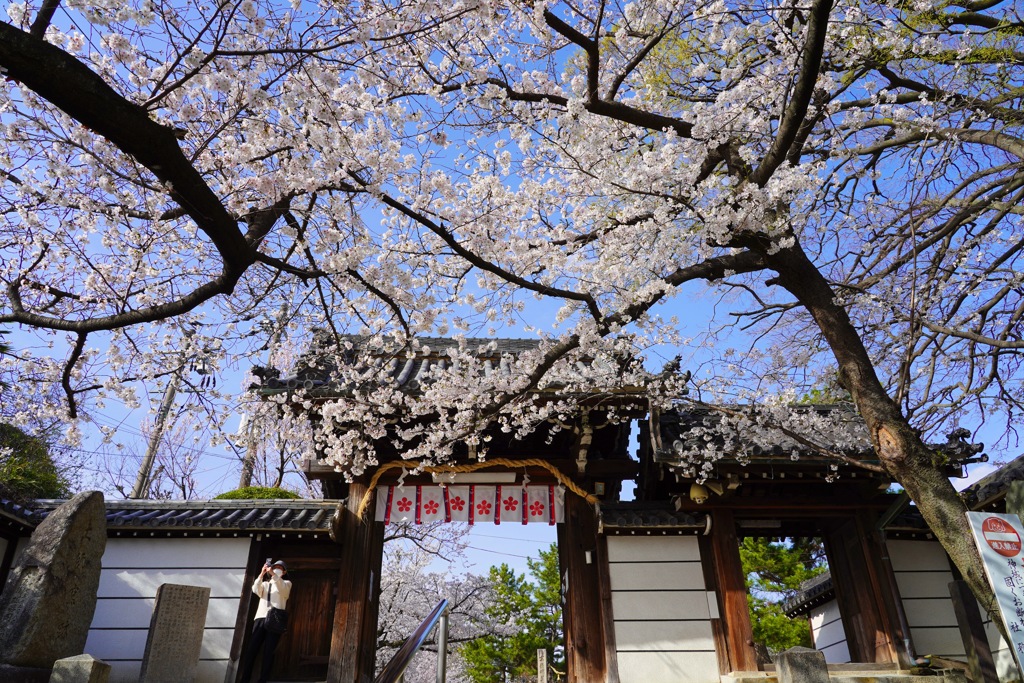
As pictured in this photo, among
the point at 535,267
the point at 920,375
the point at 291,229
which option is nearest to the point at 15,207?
the point at 291,229

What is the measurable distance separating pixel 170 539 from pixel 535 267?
576 centimetres

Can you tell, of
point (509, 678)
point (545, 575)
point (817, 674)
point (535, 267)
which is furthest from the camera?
point (545, 575)

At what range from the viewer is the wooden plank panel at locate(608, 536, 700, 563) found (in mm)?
8375

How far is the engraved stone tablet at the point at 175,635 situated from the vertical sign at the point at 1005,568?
7.59 m

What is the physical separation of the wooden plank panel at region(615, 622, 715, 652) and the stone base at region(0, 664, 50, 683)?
587cm

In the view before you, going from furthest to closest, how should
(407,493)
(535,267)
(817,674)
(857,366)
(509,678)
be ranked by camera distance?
1. (509,678)
2. (407,493)
3. (535,267)
4. (857,366)
5. (817,674)

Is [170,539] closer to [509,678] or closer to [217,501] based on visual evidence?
[217,501]

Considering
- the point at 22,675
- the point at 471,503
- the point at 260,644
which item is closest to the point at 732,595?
the point at 471,503

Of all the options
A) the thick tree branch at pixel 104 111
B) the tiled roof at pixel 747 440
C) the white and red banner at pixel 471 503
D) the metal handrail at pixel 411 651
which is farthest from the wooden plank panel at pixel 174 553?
the thick tree branch at pixel 104 111

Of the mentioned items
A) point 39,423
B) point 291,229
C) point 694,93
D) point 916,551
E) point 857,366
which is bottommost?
point 916,551

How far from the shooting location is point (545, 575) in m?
20.8

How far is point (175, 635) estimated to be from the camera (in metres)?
7.16

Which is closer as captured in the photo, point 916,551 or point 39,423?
point 916,551

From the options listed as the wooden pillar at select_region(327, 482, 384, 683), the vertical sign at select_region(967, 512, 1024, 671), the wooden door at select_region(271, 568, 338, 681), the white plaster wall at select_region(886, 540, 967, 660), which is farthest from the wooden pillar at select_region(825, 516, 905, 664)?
the wooden door at select_region(271, 568, 338, 681)
